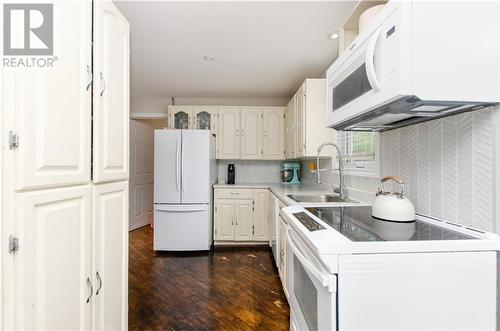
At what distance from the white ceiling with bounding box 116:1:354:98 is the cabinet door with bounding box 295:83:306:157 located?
390 millimetres

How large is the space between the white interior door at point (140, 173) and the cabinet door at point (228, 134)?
1612mm

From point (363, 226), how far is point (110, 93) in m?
1.38

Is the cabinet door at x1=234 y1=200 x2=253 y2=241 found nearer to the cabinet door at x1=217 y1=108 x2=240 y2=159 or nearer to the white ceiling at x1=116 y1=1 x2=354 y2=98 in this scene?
the cabinet door at x1=217 y1=108 x2=240 y2=159

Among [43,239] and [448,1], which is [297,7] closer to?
[448,1]

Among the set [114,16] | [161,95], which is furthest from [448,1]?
[161,95]

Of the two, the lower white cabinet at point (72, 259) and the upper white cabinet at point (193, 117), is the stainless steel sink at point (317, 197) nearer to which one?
the lower white cabinet at point (72, 259)

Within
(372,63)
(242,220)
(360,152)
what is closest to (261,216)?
(242,220)

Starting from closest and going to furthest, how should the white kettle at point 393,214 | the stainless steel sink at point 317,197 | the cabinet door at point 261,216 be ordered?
the white kettle at point 393,214 → the stainless steel sink at point 317,197 → the cabinet door at point 261,216

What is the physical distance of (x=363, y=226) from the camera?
1.08 meters

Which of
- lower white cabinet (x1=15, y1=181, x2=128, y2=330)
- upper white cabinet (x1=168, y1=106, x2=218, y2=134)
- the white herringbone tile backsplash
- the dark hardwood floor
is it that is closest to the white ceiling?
upper white cabinet (x1=168, y1=106, x2=218, y2=134)

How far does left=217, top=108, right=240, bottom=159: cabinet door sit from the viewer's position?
12.3 feet

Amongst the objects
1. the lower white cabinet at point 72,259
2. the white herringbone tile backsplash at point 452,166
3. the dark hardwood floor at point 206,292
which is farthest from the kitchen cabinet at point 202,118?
the white herringbone tile backsplash at point 452,166

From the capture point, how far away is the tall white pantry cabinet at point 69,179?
72cm

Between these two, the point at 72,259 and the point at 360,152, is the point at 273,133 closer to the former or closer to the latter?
the point at 360,152
